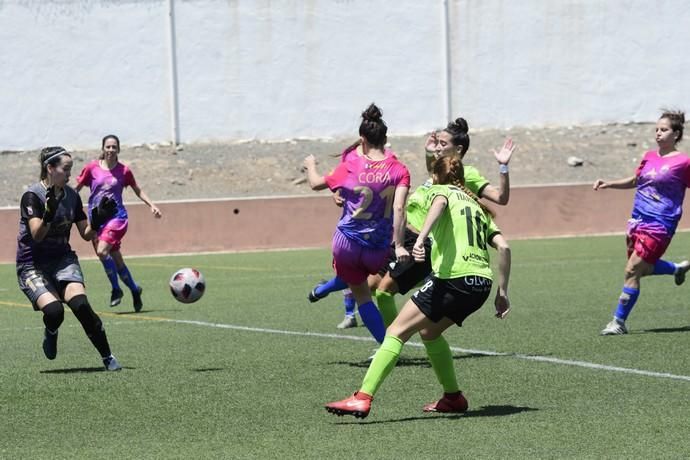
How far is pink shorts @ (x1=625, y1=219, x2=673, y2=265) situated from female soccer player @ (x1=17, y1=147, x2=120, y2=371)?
503 centimetres

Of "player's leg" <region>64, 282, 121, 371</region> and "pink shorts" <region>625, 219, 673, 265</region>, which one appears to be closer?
"player's leg" <region>64, 282, 121, 371</region>

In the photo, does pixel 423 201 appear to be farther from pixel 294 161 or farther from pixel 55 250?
pixel 294 161

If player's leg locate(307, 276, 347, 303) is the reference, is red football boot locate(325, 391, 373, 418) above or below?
above

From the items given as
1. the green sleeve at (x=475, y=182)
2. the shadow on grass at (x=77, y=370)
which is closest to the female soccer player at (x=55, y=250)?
the shadow on grass at (x=77, y=370)

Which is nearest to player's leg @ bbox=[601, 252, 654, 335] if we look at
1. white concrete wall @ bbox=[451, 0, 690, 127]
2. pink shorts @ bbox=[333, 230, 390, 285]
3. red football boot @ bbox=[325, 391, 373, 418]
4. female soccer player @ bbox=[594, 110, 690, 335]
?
female soccer player @ bbox=[594, 110, 690, 335]

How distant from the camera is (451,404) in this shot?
323 inches

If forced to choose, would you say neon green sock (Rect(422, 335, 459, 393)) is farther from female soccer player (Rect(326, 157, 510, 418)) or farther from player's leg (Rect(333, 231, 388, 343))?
player's leg (Rect(333, 231, 388, 343))

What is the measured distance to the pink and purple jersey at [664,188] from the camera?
12.2 m

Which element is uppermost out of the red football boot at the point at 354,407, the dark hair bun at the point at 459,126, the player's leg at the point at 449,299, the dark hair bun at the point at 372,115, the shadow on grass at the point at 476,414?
the dark hair bun at the point at 372,115

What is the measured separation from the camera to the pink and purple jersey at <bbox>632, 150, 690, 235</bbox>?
40.1 feet

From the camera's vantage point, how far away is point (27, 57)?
108 ft

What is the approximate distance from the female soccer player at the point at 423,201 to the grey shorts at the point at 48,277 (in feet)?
8.24

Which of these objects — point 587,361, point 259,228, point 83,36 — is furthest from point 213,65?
point 587,361

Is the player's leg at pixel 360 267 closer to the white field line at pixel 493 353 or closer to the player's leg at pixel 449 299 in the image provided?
the white field line at pixel 493 353
